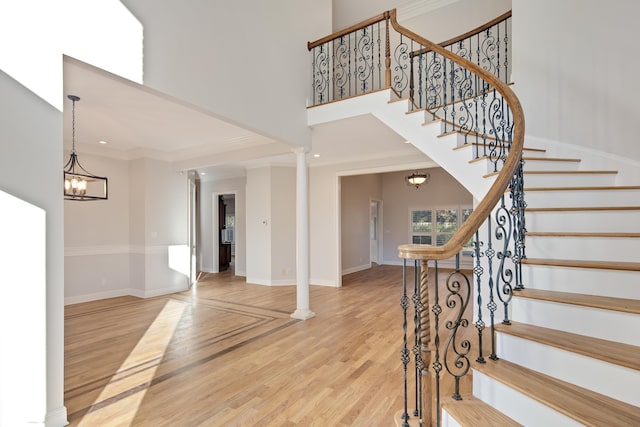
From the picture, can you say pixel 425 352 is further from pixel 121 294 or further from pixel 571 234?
pixel 121 294

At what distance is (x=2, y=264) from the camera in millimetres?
1810

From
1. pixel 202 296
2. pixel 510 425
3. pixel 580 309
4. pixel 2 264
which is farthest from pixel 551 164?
pixel 202 296

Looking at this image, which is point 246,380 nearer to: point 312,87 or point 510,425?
point 510,425

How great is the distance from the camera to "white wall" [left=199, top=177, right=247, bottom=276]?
7.97 metres

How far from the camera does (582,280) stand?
1836 millimetres

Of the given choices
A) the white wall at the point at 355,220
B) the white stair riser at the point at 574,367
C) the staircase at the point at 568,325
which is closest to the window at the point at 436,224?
the white wall at the point at 355,220

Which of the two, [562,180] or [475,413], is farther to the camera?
[562,180]

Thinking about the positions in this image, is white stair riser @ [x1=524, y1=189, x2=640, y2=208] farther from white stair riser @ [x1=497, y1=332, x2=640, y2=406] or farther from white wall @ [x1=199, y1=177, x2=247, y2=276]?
white wall @ [x1=199, y1=177, x2=247, y2=276]

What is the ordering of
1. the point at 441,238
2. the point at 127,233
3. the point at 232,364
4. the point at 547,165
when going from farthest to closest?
the point at 441,238, the point at 127,233, the point at 547,165, the point at 232,364

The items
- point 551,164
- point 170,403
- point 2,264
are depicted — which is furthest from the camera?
point 551,164

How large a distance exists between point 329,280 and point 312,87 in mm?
4004

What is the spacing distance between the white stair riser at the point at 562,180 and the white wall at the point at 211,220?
6.48 meters

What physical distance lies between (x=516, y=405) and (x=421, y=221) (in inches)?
344

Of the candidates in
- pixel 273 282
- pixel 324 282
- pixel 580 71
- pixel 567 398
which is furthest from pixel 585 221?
pixel 273 282
